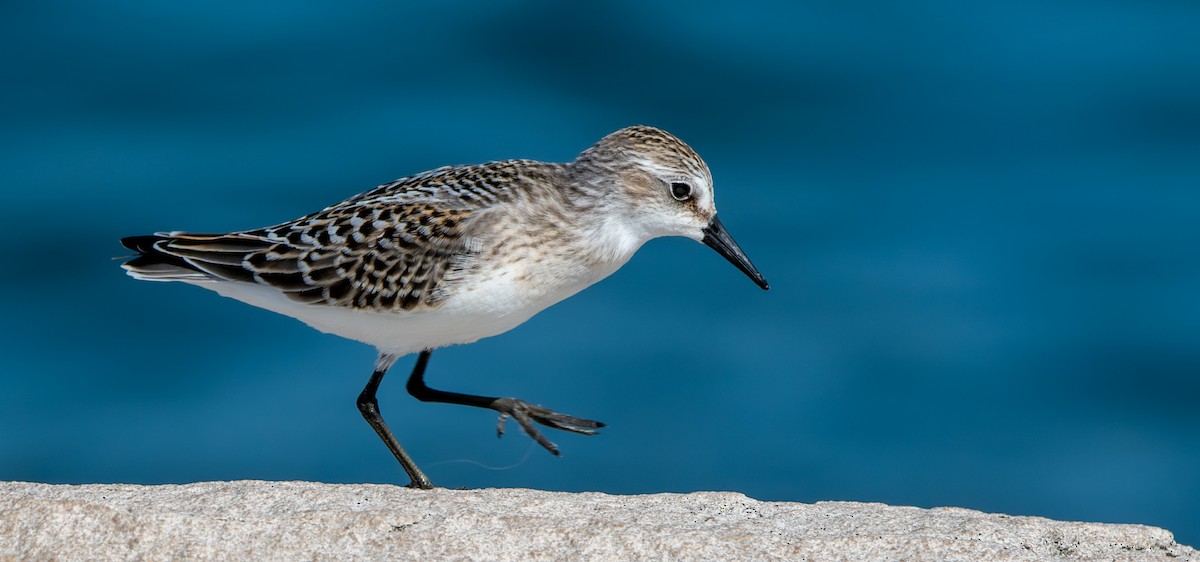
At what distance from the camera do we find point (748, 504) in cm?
645

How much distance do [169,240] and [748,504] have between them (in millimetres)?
3794

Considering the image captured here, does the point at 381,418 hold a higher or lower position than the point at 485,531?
higher

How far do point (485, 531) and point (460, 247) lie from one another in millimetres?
2086

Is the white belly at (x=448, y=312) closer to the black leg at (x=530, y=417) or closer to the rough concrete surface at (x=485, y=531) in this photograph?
the black leg at (x=530, y=417)

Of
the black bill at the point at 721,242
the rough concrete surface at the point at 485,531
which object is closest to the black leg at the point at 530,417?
the black bill at the point at 721,242

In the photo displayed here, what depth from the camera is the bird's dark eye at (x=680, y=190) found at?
7445mm

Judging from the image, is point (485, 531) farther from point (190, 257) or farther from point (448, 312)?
point (190, 257)

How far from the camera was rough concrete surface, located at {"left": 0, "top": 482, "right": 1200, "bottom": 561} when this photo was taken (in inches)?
214

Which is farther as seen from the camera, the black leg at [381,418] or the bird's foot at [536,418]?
the bird's foot at [536,418]

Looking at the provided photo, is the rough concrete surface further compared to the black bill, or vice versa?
the black bill

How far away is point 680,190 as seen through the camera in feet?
→ 24.5

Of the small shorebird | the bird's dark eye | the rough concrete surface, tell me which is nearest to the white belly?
the small shorebird

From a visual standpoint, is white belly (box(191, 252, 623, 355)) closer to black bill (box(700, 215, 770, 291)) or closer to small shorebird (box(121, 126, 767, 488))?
small shorebird (box(121, 126, 767, 488))

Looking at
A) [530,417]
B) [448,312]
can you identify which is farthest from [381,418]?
[448,312]
